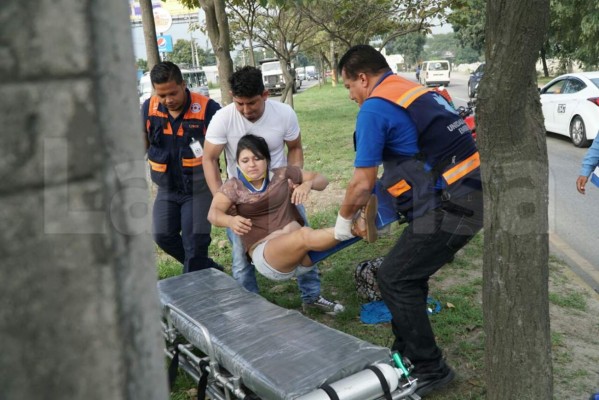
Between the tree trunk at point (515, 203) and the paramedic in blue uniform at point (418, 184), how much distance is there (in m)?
0.58

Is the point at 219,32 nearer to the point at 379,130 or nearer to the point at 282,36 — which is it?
the point at 379,130

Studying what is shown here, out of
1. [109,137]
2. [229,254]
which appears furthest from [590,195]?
[109,137]

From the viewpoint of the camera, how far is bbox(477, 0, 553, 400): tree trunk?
2.16 metres

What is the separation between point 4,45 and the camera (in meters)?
0.70

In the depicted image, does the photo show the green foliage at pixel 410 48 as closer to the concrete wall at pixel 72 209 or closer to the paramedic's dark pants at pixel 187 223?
the paramedic's dark pants at pixel 187 223

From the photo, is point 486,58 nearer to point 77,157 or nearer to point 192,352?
point 77,157

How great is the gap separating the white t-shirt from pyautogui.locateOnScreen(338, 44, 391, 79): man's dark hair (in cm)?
100

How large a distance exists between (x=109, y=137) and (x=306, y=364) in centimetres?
210

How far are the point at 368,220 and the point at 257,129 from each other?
1.23 m

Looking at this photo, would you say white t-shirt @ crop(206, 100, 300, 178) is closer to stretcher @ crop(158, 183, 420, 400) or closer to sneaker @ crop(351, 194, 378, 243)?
stretcher @ crop(158, 183, 420, 400)

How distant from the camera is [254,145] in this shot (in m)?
3.94

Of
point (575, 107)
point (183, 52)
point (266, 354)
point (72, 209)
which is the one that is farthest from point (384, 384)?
point (183, 52)

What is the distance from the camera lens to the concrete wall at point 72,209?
0.72 metres

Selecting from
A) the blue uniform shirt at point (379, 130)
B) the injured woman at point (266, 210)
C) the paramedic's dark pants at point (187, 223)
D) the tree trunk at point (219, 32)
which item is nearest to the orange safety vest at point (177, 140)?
the paramedic's dark pants at point (187, 223)
